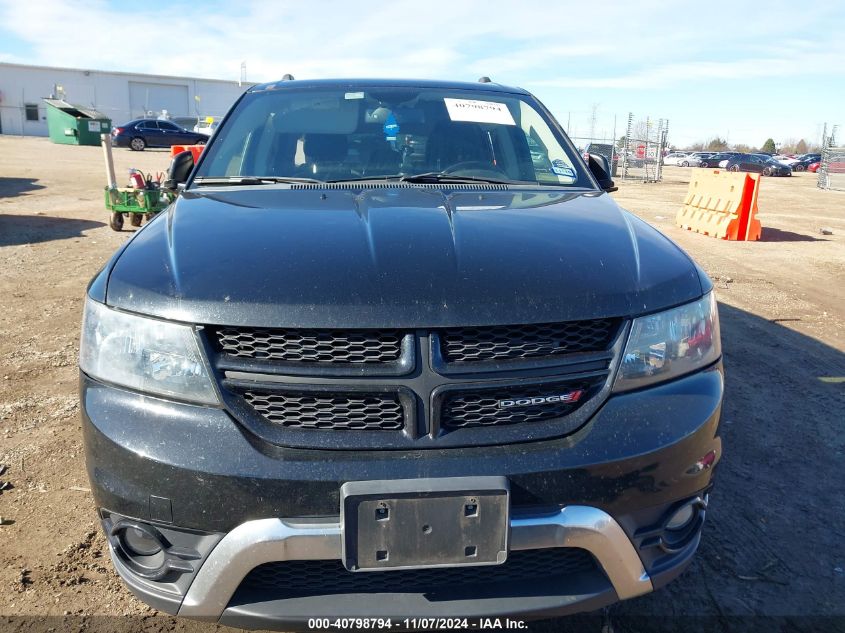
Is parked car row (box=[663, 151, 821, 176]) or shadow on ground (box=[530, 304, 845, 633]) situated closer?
shadow on ground (box=[530, 304, 845, 633])

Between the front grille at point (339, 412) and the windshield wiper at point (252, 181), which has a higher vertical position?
the windshield wiper at point (252, 181)

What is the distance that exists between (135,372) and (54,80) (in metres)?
65.7

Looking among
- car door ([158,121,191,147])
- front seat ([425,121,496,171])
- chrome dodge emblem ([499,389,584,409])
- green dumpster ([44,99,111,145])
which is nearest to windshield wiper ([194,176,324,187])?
front seat ([425,121,496,171])

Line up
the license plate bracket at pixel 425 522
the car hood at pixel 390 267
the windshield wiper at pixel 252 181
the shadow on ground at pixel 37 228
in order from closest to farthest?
the license plate bracket at pixel 425 522 → the car hood at pixel 390 267 → the windshield wiper at pixel 252 181 → the shadow on ground at pixel 37 228

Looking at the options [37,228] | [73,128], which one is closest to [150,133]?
[73,128]

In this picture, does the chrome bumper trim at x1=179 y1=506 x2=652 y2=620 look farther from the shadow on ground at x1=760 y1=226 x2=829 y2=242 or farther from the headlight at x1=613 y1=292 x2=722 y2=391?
the shadow on ground at x1=760 y1=226 x2=829 y2=242

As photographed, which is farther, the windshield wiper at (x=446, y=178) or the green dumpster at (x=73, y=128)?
the green dumpster at (x=73, y=128)

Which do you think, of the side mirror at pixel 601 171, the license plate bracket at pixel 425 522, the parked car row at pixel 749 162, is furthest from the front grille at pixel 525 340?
the parked car row at pixel 749 162

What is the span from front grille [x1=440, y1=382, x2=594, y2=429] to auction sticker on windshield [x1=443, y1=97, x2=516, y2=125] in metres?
1.91

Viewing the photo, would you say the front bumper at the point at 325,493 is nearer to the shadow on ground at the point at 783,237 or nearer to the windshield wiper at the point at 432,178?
the windshield wiper at the point at 432,178

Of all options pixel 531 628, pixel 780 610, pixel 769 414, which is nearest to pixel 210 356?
pixel 531 628

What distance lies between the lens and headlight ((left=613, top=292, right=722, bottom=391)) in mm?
1873

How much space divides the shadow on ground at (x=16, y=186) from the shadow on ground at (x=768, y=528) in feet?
45.9

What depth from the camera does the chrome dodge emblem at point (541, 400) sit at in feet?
5.88
